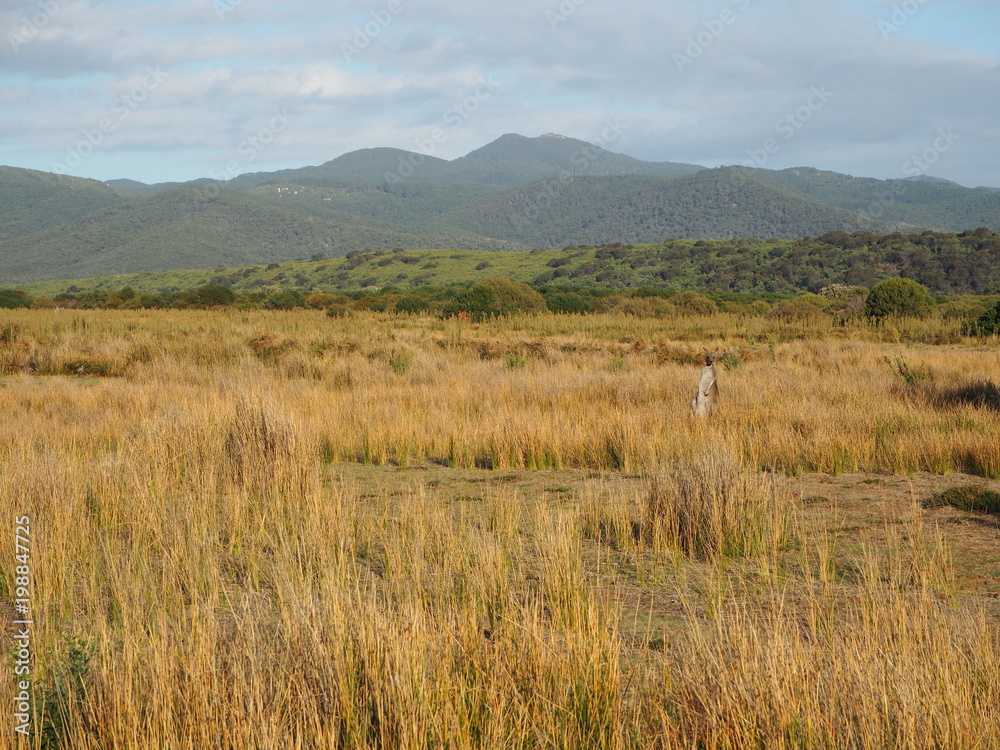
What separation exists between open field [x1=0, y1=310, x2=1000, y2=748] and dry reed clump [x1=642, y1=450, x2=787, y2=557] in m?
0.02

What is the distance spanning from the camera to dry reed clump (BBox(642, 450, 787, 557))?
536 centimetres

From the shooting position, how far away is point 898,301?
82.6ft

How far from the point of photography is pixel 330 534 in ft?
16.4

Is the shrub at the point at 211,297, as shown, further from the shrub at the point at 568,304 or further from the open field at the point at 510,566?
the open field at the point at 510,566

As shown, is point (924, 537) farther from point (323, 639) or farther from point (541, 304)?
point (541, 304)

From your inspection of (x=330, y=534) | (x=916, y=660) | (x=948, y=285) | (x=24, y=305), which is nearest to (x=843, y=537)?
(x=916, y=660)

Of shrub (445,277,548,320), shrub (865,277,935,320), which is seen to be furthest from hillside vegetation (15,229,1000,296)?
shrub (865,277,935,320)

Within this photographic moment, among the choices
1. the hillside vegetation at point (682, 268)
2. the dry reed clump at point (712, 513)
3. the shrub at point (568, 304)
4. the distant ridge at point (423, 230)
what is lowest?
the dry reed clump at point (712, 513)

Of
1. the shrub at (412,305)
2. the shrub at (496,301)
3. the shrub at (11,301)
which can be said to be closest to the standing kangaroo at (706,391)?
the shrub at (496,301)

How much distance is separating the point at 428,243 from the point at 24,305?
10273 centimetres

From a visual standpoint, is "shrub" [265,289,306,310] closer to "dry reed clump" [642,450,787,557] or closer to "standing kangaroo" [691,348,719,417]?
"standing kangaroo" [691,348,719,417]

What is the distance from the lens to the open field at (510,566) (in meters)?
2.81

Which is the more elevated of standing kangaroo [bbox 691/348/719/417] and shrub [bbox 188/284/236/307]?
shrub [bbox 188/284/236/307]

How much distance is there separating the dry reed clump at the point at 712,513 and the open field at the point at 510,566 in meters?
0.02
